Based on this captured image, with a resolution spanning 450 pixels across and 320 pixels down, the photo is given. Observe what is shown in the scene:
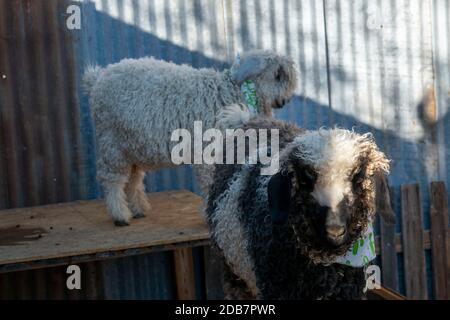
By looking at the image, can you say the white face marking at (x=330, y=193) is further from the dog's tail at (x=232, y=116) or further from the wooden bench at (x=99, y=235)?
the wooden bench at (x=99, y=235)

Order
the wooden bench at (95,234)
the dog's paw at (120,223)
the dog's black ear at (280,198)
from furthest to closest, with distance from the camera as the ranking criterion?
1. the dog's paw at (120,223)
2. the wooden bench at (95,234)
3. the dog's black ear at (280,198)

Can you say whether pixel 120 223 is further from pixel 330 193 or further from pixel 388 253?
pixel 388 253

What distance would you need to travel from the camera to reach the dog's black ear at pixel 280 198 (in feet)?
11.0

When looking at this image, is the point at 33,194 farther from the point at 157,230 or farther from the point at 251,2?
the point at 251,2

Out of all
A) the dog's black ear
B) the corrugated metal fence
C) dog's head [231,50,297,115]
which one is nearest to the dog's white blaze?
the dog's black ear

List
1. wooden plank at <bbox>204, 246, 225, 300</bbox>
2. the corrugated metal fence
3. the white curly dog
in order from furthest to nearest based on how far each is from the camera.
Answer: wooden plank at <bbox>204, 246, 225, 300</bbox>
the corrugated metal fence
the white curly dog

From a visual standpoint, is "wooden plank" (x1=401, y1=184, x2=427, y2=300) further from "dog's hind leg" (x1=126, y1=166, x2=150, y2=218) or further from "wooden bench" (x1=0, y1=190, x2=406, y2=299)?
"dog's hind leg" (x1=126, y1=166, x2=150, y2=218)

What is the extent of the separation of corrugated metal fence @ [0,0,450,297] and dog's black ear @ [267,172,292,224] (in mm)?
3629

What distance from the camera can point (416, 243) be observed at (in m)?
7.41

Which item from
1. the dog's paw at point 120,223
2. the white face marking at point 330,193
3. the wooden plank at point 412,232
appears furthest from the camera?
the wooden plank at point 412,232

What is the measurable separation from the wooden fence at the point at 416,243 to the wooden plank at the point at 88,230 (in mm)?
2251

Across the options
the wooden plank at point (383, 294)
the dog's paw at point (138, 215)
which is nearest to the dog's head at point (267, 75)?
the dog's paw at point (138, 215)

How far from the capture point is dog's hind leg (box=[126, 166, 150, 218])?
20.1ft
